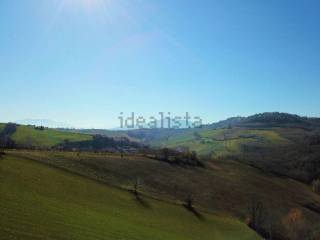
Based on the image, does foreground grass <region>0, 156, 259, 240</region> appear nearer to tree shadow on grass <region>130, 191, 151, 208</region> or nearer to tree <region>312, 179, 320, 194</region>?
tree shadow on grass <region>130, 191, 151, 208</region>

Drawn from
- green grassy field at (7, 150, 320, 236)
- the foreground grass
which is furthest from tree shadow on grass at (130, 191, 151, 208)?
green grassy field at (7, 150, 320, 236)

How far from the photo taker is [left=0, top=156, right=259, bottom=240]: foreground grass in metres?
36.4

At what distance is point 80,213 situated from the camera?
1825 inches

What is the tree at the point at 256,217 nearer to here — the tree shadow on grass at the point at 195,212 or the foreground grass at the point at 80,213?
the foreground grass at the point at 80,213

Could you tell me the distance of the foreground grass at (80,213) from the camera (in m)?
36.4

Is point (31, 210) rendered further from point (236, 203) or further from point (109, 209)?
point (236, 203)

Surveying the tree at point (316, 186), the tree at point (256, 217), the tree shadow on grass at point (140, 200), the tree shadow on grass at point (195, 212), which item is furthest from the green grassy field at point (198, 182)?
the tree at point (316, 186)

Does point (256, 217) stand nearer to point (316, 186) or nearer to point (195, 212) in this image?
point (195, 212)

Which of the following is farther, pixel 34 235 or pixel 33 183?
pixel 33 183

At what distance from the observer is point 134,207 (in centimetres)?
6569

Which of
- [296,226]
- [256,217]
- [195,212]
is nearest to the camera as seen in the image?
[195,212]

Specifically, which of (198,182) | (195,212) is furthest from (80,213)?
(198,182)

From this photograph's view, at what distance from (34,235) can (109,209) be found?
24275mm

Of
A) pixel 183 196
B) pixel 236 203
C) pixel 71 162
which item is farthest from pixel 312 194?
pixel 71 162
